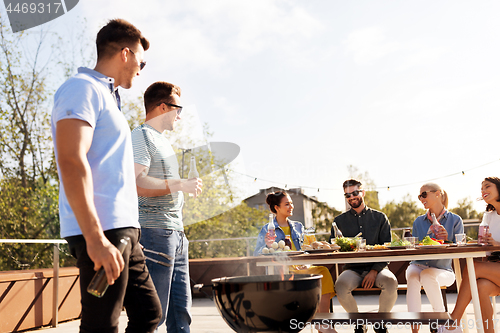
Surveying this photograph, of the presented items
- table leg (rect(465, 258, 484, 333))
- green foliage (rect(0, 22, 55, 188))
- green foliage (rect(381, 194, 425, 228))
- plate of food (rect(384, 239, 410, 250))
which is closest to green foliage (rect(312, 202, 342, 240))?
green foliage (rect(381, 194, 425, 228))

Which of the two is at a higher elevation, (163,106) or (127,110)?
(127,110)

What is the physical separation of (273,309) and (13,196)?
1085cm

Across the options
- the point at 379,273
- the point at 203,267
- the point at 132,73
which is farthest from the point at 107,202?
the point at 203,267

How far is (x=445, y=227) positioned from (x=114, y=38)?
291 centimetres

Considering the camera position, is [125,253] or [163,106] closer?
[125,253]

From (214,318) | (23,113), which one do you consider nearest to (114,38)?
(214,318)

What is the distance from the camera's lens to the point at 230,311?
1.48 metres

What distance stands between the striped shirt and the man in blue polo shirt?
1.25 feet

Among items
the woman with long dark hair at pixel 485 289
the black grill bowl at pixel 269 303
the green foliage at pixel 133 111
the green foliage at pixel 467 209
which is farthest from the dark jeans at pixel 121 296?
the green foliage at pixel 467 209

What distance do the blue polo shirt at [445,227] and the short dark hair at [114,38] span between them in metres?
2.62

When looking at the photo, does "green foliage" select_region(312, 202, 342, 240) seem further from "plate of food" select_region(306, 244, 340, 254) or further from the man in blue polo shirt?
the man in blue polo shirt

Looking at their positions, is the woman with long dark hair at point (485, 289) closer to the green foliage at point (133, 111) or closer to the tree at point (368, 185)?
the green foliage at point (133, 111)

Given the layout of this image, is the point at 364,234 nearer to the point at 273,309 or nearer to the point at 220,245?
the point at 273,309

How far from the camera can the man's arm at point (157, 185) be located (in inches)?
63.8
